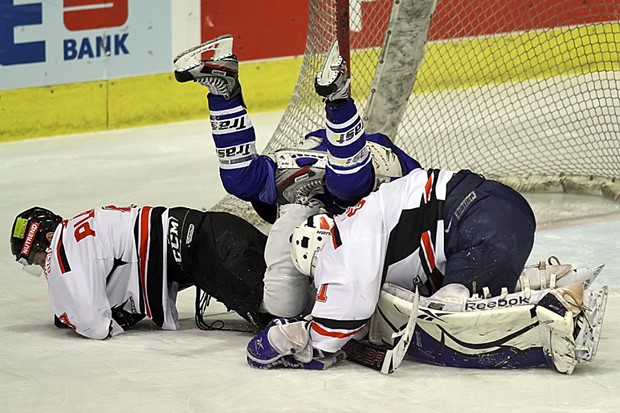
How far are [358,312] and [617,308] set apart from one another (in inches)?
42.5

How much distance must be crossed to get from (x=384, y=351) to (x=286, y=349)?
249 millimetres

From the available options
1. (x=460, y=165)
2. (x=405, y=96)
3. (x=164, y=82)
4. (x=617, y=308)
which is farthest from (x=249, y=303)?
(x=164, y=82)

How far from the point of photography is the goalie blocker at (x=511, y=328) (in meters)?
3.38

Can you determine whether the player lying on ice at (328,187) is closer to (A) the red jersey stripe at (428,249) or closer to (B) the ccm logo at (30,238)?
(A) the red jersey stripe at (428,249)

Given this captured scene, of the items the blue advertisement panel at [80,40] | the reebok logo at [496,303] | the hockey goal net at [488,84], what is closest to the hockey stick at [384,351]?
the reebok logo at [496,303]

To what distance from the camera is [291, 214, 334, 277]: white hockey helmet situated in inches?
143

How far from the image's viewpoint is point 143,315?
4.03 meters

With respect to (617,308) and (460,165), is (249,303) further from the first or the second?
(460,165)

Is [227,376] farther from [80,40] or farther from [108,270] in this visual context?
[80,40]

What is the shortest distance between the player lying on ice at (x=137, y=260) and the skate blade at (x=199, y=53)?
0.45 m

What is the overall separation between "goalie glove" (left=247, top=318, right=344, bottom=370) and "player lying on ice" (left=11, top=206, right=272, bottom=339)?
0.29 meters

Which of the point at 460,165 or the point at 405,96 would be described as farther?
the point at 460,165

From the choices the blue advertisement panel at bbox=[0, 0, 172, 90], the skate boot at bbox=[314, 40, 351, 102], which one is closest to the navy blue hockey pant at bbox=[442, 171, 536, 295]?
the skate boot at bbox=[314, 40, 351, 102]

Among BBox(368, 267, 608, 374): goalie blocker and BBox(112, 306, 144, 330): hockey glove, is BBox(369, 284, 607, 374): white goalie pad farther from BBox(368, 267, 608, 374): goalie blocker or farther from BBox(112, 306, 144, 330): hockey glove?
BBox(112, 306, 144, 330): hockey glove
